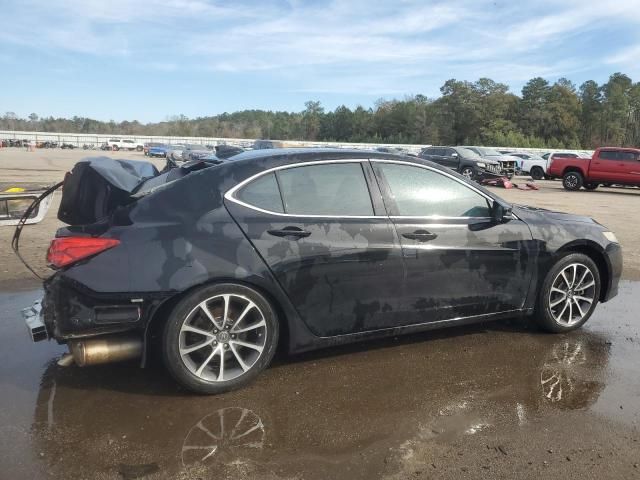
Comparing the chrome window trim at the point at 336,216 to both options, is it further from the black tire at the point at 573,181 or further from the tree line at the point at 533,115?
the tree line at the point at 533,115

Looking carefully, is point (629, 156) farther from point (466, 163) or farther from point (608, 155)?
point (466, 163)

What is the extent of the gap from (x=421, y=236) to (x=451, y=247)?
0.28 m

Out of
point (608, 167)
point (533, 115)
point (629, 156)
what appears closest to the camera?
point (629, 156)

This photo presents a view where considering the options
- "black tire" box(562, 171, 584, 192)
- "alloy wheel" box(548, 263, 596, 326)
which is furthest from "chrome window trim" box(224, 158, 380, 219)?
"black tire" box(562, 171, 584, 192)

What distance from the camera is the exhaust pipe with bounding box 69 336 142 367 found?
10.7 ft

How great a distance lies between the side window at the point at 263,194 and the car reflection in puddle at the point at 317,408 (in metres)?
1.21

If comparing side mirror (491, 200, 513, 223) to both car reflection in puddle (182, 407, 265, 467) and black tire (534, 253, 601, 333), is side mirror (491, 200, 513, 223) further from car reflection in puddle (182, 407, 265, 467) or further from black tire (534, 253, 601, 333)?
car reflection in puddle (182, 407, 265, 467)

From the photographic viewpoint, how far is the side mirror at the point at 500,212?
14.0 feet

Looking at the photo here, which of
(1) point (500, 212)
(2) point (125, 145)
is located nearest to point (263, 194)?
(1) point (500, 212)

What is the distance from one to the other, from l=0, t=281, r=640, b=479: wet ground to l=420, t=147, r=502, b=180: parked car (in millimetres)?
20032

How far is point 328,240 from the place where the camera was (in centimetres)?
365

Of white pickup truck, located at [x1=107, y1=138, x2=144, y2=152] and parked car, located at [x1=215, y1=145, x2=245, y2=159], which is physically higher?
white pickup truck, located at [x1=107, y1=138, x2=144, y2=152]

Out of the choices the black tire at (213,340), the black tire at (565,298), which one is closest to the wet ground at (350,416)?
the black tire at (213,340)

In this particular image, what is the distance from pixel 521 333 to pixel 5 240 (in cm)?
750
